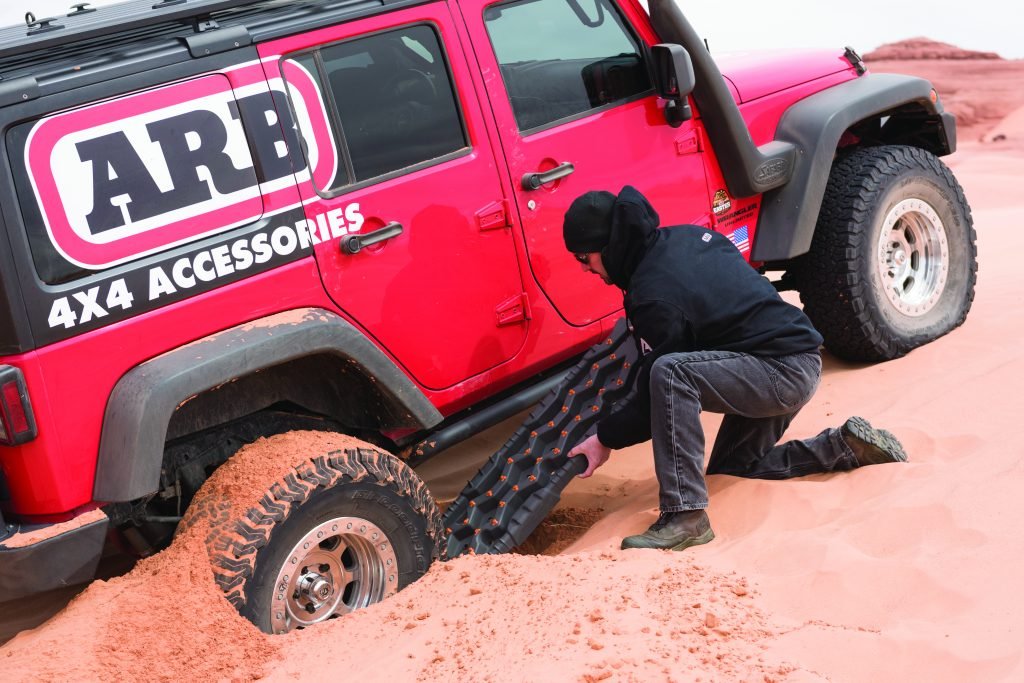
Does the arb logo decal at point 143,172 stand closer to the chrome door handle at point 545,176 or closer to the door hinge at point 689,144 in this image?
the chrome door handle at point 545,176

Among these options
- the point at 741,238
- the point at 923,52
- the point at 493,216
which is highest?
the point at 493,216

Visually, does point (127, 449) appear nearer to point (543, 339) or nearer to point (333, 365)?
point (333, 365)

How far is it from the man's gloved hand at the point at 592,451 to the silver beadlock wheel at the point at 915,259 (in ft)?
6.64

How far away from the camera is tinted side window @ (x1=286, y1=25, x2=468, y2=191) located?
→ 3764 millimetres

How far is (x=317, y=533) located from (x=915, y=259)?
3.54 meters

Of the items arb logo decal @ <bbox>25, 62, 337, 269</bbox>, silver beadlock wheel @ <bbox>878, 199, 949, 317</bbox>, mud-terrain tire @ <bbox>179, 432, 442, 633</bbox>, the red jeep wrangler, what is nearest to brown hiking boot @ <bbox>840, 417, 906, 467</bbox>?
the red jeep wrangler

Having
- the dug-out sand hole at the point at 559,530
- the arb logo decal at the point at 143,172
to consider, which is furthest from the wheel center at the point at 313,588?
the arb logo decal at the point at 143,172

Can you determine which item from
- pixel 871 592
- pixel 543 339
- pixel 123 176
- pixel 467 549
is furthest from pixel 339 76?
pixel 871 592

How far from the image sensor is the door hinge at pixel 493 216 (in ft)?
13.3

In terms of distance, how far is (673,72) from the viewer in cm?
447

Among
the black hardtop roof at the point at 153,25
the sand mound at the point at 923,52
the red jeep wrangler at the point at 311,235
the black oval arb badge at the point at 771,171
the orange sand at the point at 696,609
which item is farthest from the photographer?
the sand mound at the point at 923,52

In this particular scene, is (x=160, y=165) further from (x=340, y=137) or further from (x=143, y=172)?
(x=340, y=137)

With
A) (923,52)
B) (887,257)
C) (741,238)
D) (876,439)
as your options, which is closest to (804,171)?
(741,238)

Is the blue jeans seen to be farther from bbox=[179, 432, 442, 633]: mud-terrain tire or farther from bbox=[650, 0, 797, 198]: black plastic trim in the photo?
bbox=[650, 0, 797, 198]: black plastic trim
